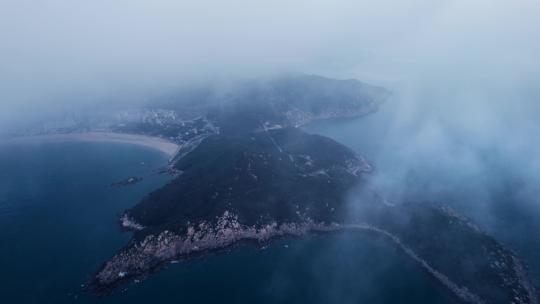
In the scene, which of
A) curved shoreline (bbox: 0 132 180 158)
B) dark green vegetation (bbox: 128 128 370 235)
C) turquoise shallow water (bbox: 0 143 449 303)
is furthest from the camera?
curved shoreline (bbox: 0 132 180 158)

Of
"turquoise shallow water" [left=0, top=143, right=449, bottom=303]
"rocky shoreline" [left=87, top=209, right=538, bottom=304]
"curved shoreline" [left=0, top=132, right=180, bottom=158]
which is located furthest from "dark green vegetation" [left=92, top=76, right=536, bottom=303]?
"curved shoreline" [left=0, top=132, right=180, bottom=158]

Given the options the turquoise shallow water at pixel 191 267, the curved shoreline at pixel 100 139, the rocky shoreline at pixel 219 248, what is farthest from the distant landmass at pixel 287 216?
the curved shoreline at pixel 100 139

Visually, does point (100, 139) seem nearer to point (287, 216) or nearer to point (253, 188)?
point (253, 188)

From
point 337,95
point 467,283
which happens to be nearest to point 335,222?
point 467,283

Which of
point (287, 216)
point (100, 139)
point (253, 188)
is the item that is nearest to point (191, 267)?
point (287, 216)

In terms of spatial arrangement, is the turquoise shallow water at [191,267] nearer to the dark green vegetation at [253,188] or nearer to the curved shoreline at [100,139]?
the dark green vegetation at [253,188]

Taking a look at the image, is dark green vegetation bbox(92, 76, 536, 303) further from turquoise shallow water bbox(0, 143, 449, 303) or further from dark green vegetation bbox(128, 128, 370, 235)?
turquoise shallow water bbox(0, 143, 449, 303)
